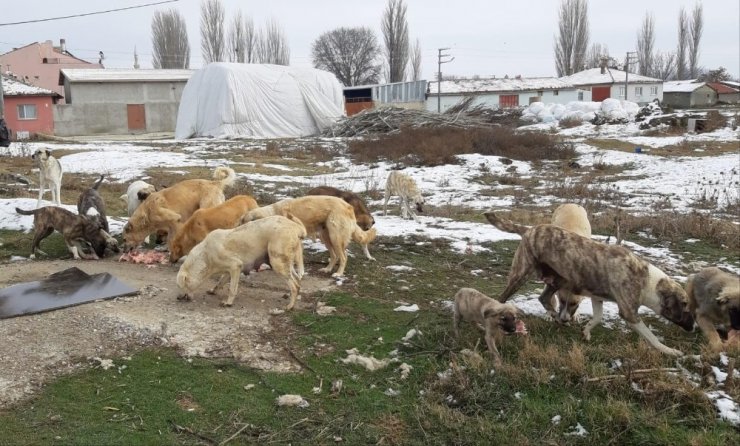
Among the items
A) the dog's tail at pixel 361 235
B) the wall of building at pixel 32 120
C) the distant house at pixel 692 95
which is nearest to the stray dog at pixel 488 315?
the dog's tail at pixel 361 235

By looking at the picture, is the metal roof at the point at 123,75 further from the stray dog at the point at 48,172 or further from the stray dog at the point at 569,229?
the stray dog at the point at 569,229

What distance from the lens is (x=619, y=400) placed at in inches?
183

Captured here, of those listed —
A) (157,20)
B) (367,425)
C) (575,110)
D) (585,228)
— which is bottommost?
(367,425)

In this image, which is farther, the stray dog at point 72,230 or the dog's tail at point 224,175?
the dog's tail at point 224,175

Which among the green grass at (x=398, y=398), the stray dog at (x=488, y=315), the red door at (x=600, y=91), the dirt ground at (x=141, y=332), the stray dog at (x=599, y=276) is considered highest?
the red door at (x=600, y=91)

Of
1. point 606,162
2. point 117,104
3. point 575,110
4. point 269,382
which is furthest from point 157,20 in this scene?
point 269,382

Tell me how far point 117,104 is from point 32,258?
153 feet

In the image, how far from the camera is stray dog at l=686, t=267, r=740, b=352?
5.59 meters

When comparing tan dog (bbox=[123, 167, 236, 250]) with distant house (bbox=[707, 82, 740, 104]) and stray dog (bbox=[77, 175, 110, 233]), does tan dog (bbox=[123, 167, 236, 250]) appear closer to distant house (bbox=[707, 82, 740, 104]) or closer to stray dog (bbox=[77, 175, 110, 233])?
stray dog (bbox=[77, 175, 110, 233])

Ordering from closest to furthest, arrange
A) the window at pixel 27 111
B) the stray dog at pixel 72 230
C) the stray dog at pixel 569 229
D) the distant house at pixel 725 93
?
the stray dog at pixel 569 229 < the stray dog at pixel 72 230 < the window at pixel 27 111 < the distant house at pixel 725 93

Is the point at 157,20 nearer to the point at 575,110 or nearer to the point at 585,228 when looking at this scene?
the point at 575,110

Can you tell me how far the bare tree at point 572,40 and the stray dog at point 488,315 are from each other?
83.4 metres

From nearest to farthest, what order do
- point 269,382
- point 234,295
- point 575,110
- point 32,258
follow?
point 269,382, point 234,295, point 32,258, point 575,110

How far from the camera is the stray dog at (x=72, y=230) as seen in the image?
9.05 m
